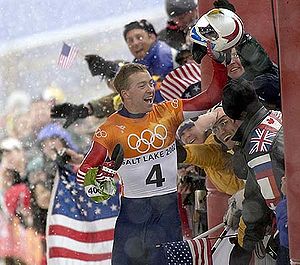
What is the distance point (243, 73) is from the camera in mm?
6582

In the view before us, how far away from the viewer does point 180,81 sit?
8328 mm

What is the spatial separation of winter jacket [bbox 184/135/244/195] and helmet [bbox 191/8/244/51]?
92 centimetres

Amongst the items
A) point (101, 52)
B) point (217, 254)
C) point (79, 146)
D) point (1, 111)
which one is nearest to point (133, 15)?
point (101, 52)

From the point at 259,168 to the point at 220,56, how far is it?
2.04 feet

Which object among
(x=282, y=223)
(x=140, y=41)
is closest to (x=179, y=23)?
(x=140, y=41)

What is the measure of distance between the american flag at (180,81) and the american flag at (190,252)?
1.75m

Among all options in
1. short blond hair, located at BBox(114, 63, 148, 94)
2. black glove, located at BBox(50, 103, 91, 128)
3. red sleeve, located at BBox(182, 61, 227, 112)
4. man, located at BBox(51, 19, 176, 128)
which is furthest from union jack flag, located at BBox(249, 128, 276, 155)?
black glove, located at BBox(50, 103, 91, 128)

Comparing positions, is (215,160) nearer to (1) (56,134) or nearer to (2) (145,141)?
(2) (145,141)

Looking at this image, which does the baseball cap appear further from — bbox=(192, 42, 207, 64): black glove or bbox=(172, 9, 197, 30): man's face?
bbox=(192, 42, 207, 64): black glove

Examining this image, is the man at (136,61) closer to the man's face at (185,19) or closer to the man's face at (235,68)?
the man's face at (185,19)

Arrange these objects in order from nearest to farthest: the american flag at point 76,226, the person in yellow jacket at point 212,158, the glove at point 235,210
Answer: the glove at point 235,210 < the person in yellow jacket at point 212,158 < the american flag at point 76,226

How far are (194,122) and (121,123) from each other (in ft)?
1.61

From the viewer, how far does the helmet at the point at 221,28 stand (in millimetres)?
6246

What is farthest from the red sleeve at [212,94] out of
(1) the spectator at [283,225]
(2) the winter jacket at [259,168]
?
(1) the spectator at [283,225]
